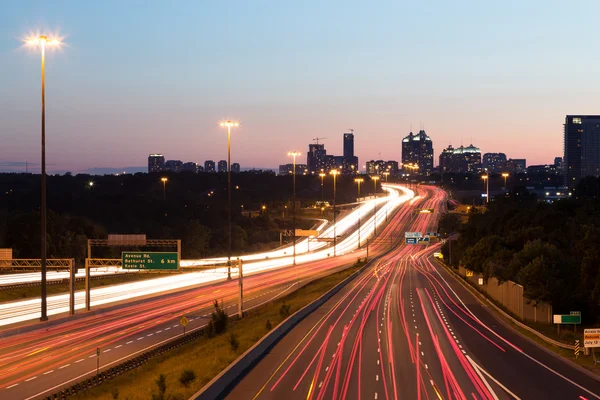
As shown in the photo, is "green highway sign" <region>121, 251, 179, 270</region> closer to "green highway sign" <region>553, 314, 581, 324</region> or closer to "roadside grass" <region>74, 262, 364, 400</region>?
"roadside grass" <region>74, 262, 364, 400</region>

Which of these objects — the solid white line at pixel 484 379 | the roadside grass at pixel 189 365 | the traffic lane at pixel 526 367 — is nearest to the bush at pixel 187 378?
the roadside grass at pixel 189 365

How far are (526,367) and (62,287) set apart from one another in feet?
152

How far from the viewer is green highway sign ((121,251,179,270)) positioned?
52.3m

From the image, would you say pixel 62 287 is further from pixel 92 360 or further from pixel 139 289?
A: pixel 92 360

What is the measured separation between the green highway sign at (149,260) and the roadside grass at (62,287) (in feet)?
35.2

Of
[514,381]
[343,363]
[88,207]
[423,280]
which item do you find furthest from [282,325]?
[88,207]

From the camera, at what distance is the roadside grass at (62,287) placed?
56.8 meters

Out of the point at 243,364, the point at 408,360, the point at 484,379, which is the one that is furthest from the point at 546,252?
the point at 243,364

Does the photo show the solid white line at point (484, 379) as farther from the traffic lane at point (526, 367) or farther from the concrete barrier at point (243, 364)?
the concrete barrier at point (243, 364)

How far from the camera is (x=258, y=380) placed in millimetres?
26031

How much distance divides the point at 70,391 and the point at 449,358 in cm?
1668

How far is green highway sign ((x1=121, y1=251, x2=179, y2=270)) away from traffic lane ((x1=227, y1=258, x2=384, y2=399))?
11.6 meters

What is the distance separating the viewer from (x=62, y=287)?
209 ft

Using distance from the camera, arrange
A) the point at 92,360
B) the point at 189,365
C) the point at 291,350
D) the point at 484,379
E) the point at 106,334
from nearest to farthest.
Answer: the point at 484,379 < the point at 189,365 < the point at 291,350 < the point at 92,360 < the point at 106,334
